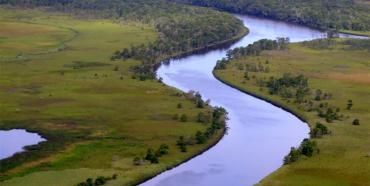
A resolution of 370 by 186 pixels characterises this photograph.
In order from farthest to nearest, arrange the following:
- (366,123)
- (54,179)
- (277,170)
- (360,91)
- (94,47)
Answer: (94,47)
(360,91)
(366,123)
(277,170)
(54,179)

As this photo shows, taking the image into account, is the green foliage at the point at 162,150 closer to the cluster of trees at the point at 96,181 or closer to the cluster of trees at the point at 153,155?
the cluster of trees at the point at 153,155

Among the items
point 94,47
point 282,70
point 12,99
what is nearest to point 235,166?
point 12,99

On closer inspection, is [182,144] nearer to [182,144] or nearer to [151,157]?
[182,144]

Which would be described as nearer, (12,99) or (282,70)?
(12,99)

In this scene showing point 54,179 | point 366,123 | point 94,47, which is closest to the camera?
point 54,179

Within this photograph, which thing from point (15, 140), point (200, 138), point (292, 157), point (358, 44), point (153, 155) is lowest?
point (15, 140)

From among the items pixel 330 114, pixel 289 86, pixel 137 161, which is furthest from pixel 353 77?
pixel 137 161

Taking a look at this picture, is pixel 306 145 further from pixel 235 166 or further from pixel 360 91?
pixel 360 91

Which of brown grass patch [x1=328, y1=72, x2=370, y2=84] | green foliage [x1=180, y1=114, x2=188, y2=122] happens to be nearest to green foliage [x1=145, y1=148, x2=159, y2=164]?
green foliage [x1=180, y1=114, x2=188, y2=122]
